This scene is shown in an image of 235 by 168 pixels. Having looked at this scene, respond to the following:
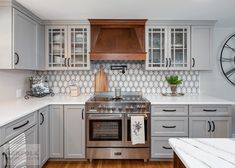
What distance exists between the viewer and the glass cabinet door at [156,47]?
353 cm

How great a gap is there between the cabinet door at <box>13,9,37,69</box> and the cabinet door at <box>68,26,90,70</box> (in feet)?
1.78

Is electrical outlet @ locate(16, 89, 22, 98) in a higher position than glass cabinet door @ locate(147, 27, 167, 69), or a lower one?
lower

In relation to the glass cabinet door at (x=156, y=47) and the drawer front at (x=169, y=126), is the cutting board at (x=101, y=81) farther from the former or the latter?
the drawer front at (x=169, y=126)

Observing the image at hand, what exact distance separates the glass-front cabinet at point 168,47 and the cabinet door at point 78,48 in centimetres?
100

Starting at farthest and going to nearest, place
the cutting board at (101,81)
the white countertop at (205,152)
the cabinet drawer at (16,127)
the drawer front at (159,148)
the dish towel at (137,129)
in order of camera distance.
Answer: the cutting board at (101,81) → the drawer front at (159,148) → the dish towel at (137,129) → the cabinet drawer at (16,127) → the white countertop at (205,152)

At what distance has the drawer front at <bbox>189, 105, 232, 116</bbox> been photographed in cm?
307

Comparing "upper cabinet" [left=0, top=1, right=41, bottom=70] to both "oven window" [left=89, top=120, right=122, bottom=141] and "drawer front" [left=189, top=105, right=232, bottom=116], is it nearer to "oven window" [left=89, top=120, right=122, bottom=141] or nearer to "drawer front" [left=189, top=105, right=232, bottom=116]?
"oven window" [left=89, top=120, right=122, bottom=141]

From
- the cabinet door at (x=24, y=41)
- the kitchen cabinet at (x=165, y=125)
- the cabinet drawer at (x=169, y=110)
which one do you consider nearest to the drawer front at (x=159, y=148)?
the kitchen cabinet at (x=165, y=125)

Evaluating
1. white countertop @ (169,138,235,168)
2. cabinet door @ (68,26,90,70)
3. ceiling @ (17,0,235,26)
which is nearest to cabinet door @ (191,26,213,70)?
ceiling @ (17,0,235,26)

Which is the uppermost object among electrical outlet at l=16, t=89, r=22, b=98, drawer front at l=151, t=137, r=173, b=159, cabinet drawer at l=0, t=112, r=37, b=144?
electrical outlet at l=16, t=89, r=22, b=98

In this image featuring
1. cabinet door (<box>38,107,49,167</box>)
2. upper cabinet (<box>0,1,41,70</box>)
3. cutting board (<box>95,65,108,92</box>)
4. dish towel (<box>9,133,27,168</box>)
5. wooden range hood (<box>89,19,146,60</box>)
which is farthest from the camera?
cutting board (<box>95,65,108,92</box>)

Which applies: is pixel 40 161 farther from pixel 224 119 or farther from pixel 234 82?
pixel 234 82

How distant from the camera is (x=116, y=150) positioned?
3.10 m

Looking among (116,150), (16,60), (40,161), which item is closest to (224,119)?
(116,150)
